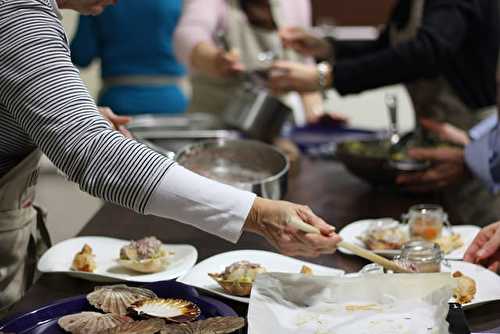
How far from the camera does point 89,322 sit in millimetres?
1238

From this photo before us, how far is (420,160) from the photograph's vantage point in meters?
2.24

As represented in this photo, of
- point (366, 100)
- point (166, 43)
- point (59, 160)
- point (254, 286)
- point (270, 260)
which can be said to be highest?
point (59, 160)

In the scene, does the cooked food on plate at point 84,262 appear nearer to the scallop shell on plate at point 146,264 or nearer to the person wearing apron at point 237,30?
the scallop shell on plate at point 146,264

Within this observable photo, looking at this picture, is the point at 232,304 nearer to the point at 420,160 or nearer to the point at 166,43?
the point at 420,160

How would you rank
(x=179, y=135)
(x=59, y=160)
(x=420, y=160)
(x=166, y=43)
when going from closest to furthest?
(x=59, y=160) < (x=420, y=160) < (x=179, y=135) < (x=166, y=43)

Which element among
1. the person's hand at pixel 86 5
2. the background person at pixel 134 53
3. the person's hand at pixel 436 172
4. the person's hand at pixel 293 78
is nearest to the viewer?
the person's hand at pixel 86 5

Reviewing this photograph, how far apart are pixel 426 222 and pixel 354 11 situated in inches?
138

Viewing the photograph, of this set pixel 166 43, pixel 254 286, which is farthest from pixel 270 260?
pixel 166 43

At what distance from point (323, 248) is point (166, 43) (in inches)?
90.8

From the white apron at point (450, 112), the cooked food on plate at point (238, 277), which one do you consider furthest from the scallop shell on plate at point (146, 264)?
the white apron at point (450, 112)

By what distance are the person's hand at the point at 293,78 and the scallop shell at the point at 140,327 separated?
4.64 ft

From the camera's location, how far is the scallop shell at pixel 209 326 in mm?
1183

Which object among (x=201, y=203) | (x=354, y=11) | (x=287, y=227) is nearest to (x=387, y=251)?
(x=287, y=227)

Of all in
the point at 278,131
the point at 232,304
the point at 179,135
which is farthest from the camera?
the point at 278,131
